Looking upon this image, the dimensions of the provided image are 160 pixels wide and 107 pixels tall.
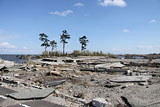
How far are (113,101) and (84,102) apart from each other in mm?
1174

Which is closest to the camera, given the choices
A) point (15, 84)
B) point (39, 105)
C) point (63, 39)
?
point (39, 105)

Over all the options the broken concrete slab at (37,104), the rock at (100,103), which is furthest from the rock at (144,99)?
the broken concrete slab at (37,104)

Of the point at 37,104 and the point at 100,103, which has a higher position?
the point at 100,103

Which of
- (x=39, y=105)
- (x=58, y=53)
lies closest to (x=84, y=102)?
(x=39, y=105)

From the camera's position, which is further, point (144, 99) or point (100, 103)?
point (144, 99)

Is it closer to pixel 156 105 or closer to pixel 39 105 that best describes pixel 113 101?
pixel 156 105

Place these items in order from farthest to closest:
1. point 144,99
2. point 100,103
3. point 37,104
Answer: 1. point 144,99
2. point 37,104
3. point 100,103

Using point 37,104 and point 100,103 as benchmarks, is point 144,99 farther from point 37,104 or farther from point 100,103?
point 37,104

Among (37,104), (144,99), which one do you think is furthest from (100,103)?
(37,104)

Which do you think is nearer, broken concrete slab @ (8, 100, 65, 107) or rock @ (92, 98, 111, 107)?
rock @ (92, 98, 111, 107)

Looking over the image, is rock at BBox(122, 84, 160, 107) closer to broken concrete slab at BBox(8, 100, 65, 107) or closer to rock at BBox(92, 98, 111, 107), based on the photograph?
rock at BBox(92, 98, 111, 107)

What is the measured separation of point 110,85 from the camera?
27.0ft

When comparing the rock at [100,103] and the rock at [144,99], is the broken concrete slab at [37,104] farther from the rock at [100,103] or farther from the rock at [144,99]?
the rock at [144,99]

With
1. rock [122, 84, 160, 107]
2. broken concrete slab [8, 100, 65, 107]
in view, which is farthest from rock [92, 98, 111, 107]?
broken concrete slab [8, 100, 65, 107]
